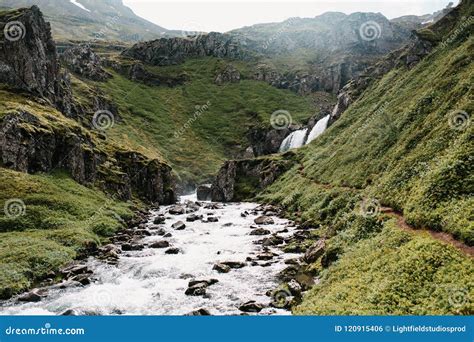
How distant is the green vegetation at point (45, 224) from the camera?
3595 cm

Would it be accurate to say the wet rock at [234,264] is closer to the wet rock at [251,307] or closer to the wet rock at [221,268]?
the wet rock at [221,268]

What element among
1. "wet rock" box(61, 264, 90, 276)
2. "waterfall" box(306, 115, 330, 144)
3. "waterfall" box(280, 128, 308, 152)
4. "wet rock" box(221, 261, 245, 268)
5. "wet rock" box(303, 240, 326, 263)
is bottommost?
"wet rock" box(221, 261, 245, 268)

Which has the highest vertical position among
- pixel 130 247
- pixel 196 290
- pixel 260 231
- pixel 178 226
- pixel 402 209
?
pixel 402 209

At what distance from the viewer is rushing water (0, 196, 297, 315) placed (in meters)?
28.8

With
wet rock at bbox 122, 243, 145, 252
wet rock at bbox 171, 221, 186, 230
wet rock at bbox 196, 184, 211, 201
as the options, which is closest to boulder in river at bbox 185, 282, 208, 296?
wet rock at bbox 122, 243, 145, 252

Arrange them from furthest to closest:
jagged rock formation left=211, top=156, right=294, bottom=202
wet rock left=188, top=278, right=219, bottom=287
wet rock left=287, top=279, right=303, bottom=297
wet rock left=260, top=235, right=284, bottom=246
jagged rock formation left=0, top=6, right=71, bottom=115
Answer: jagged rock formation left=211, top=156, right=294, bottom=202 → jagged rock formation left=0, top=6, right=71, bottom=115 → wet rock left=260, top=235, right=284, bottom=246 → wet rock left=188, top=278, right=219, bottom=287 → wet rock left=287, top=279, right=303, bottom=297

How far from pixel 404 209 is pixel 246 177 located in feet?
287

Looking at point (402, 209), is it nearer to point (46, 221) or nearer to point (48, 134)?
point (46, 221)

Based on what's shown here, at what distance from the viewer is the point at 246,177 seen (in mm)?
120188

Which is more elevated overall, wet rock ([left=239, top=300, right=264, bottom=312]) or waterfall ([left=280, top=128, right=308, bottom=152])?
waterfall ([left=280, top=128, right=308, bottom=152])

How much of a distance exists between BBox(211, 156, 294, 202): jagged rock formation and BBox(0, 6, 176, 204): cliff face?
15.9 m

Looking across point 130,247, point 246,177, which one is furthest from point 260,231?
point 246,177

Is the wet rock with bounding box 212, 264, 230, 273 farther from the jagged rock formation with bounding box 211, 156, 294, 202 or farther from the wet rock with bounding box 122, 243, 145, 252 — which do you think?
the jagged rock formation with bounding box 211, 156, 294, 202

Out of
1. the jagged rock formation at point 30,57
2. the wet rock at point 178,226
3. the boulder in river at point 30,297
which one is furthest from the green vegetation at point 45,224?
the jagged rock formation at point 30,57
